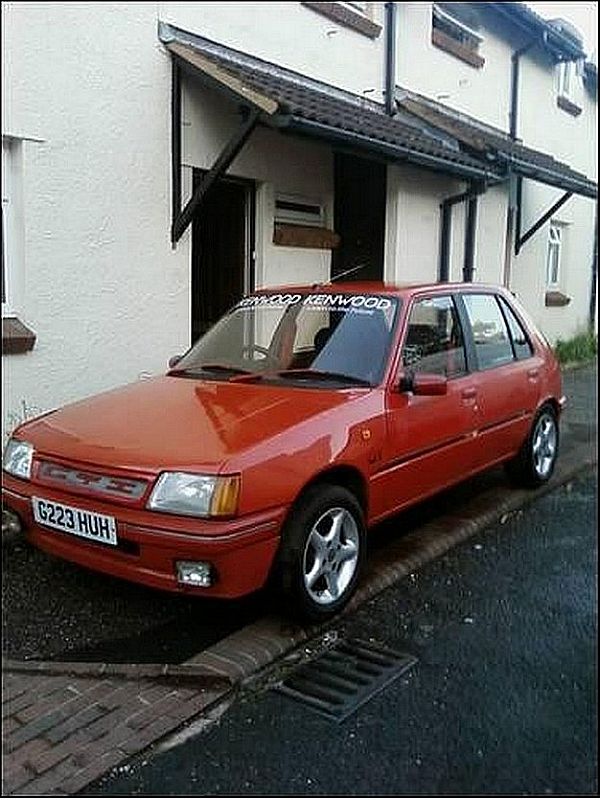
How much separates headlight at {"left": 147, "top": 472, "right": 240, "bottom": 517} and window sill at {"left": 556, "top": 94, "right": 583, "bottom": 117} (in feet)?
5.85

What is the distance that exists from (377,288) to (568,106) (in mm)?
991

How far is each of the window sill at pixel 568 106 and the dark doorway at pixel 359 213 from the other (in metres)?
0.91

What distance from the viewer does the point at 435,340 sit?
356cm

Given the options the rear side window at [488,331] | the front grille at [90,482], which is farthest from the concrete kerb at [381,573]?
the rear side window at [488,331]

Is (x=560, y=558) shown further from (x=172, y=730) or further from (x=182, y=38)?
(x=182, y=38)

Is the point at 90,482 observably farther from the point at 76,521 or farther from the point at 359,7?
the point at 359,7

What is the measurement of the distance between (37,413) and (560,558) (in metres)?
2.52

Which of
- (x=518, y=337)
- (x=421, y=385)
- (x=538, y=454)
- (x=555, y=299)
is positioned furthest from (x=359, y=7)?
(x=538, y=454)

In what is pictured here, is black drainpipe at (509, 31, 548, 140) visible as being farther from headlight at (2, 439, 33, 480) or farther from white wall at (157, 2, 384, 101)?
headlight at (2, 439, 33, 480)

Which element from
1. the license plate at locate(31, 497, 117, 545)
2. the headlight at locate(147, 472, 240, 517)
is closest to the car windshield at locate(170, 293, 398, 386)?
the headlight at locate(147, 472, 240, 517)

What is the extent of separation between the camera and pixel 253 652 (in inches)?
107

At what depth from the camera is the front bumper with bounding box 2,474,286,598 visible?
2484 mm

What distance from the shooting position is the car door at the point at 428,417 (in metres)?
3.20

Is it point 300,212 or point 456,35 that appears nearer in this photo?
point 300,212
